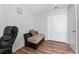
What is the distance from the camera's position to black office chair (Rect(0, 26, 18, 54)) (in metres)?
1.47

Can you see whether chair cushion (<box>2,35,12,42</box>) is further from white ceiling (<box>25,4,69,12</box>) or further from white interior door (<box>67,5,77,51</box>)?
white interior door (<box>67,5,77,51</box>)

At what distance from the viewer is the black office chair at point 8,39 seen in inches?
58.1

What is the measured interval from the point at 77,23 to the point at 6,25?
49.7 inches

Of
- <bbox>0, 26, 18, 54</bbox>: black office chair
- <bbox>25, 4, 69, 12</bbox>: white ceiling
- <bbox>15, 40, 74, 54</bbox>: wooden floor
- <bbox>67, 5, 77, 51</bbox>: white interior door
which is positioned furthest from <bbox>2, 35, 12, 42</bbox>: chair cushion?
<bbox>67, 5, 77, 51</bbox>: white interior door

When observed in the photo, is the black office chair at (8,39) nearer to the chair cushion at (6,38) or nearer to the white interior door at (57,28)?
the chair cushion at (6,38)

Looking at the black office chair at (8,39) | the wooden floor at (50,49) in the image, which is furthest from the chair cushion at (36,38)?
the black office chair at (8,39)

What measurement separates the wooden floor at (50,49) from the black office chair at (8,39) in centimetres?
18

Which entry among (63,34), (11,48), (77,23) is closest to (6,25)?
(11,48)

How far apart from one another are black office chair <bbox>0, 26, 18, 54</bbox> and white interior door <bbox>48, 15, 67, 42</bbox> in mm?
654

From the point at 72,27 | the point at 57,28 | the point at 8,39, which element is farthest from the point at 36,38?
the point at 72,27

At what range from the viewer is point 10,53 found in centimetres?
147

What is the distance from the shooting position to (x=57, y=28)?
1.54m

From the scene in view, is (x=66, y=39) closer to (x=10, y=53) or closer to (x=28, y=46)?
(x=28, y=46)

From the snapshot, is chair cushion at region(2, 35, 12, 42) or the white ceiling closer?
the white ceiling
